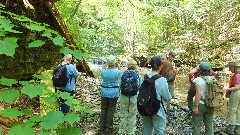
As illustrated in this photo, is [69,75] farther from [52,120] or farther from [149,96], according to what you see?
[52,120]

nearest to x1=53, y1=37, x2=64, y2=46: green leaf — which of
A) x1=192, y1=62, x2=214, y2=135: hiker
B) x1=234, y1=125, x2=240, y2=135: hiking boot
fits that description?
x1=192, y1=62, x2=214, y2=135: hiker

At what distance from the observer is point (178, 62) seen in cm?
2247

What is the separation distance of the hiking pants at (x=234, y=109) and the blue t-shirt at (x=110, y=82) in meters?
2.69

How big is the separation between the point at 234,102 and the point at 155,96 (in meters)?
2.46

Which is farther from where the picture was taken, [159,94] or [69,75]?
[69,75]

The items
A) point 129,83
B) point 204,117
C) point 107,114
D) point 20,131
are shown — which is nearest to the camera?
point 20,131

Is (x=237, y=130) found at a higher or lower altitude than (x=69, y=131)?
lower

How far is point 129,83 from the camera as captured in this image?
6148mm

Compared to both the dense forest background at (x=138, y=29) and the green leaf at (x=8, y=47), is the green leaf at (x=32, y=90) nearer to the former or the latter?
the green leaf at (x=8, y=47)

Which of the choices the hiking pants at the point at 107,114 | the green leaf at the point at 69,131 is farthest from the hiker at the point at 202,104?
the green leaf at the point at 69,131

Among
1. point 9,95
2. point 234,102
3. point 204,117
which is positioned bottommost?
point 204,117

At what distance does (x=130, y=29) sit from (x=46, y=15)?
14.6 meters

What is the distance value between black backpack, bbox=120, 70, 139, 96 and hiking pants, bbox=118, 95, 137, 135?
0.19 metres

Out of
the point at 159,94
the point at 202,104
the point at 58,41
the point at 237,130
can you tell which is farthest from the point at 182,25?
the point at 58,41
